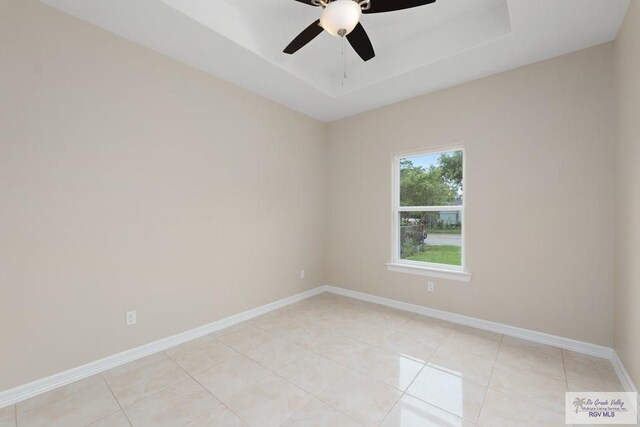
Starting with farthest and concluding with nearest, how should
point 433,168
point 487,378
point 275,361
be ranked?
1. point 433,168
2. point 275,361
3. point 487,378

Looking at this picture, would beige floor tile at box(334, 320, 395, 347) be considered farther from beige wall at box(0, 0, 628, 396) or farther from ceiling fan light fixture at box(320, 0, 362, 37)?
ceiling fan light fixture at box(320, 0, 362, 37)

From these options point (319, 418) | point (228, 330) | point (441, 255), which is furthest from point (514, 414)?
point (228, 330)

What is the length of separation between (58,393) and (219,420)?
4.09ft

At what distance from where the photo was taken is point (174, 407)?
1761 mm

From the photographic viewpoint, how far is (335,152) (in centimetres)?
430

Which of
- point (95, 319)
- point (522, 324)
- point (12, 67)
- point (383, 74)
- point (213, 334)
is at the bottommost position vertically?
point (213, 334)

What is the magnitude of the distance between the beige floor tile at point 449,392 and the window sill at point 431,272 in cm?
123

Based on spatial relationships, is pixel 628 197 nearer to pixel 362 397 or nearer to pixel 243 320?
pixel 362 397

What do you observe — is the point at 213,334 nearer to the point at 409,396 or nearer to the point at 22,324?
the point at 22,324

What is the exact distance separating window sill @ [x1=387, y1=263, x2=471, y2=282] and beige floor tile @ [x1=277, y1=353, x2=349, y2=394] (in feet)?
5.43

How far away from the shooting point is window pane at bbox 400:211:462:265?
126 inches

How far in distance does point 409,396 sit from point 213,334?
199 cm

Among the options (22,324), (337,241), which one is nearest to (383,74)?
(337,241)

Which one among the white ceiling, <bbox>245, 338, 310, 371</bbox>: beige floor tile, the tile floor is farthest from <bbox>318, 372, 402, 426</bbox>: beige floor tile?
the white ceiling
